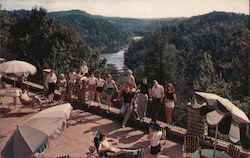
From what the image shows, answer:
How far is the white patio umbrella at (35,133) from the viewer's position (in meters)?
7.59

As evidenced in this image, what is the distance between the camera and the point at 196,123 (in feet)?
36.5

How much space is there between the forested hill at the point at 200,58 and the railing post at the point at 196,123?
1685cm

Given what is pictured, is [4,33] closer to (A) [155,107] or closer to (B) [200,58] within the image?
(A) [155,107]

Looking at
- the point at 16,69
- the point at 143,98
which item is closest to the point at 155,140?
the point at 143,98

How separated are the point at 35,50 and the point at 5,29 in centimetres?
1057

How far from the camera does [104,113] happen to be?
13.9m

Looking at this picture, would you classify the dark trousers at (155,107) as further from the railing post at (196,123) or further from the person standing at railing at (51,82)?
the person standing at railing at (51,82)

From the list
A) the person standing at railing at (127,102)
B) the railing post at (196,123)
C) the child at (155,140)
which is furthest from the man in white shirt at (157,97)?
the child at (155,140)

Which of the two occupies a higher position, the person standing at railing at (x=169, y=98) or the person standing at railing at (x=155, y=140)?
the person standing at railing at (x=169, y=98)

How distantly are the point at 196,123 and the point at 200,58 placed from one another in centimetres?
9150

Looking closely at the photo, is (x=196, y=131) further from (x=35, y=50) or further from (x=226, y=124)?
(x=35, y=50)

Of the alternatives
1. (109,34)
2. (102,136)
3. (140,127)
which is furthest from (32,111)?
(109,34)

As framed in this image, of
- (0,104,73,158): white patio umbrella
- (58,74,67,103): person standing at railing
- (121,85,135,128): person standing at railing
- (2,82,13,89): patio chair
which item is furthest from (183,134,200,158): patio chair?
(2,82,13,89): patio chair

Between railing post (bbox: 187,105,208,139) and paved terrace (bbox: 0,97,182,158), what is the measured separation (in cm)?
69
